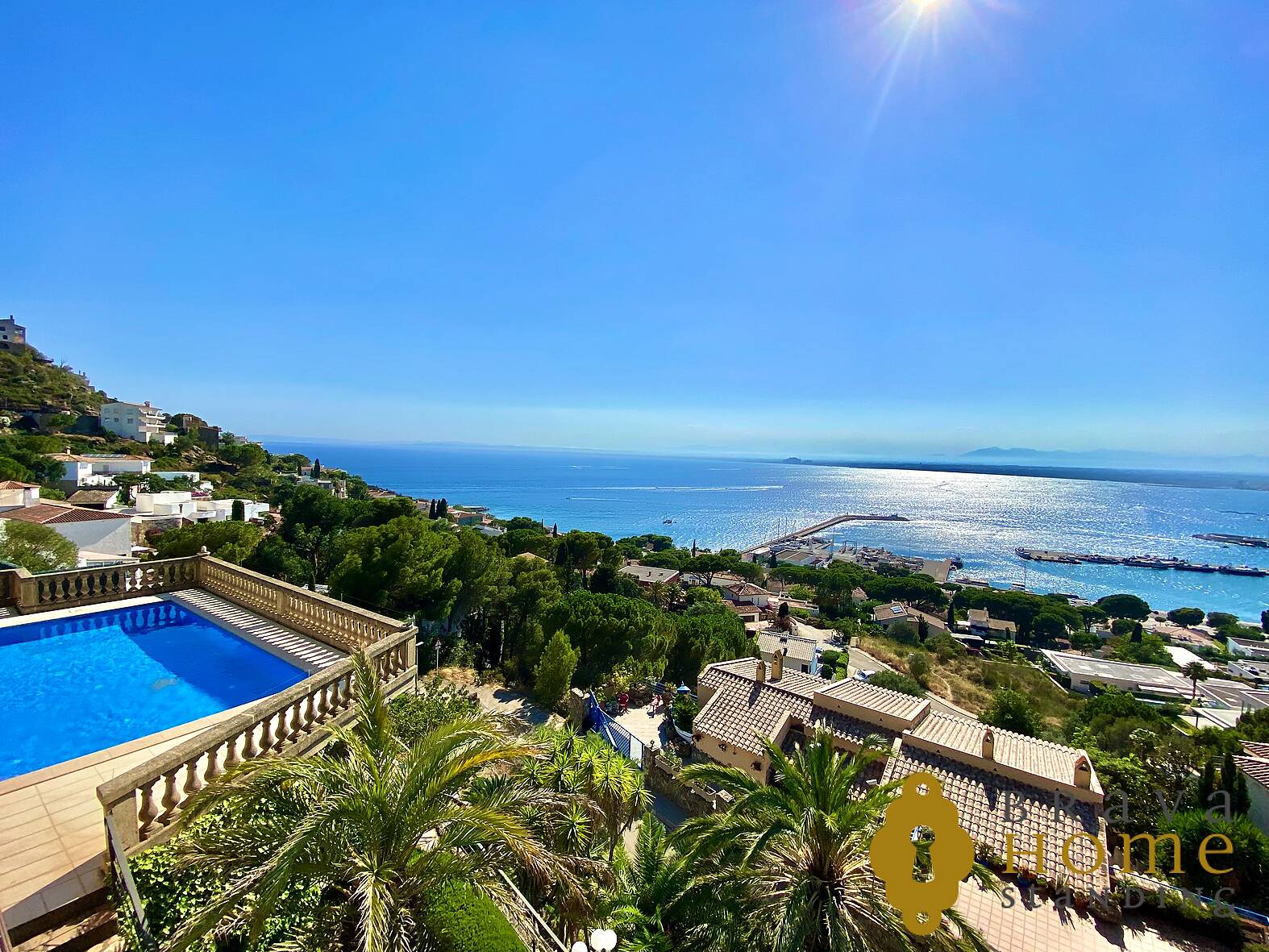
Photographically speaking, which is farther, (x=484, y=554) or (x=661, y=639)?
(x=484, y=554)

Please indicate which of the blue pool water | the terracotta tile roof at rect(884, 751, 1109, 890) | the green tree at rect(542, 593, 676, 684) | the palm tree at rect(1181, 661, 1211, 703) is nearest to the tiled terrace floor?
the terracotta tile roof at rect(884, 751, 1109, 890)

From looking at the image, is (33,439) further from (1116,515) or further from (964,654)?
(1116,515)

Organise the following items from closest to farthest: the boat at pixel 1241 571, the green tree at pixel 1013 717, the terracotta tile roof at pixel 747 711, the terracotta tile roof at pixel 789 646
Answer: the terracotta tile roof at pixel 747 711 < the green tree at pixel 1013 717 < the terracotta tile roof at pixel 789 646 < the boat at pixel 1241 571

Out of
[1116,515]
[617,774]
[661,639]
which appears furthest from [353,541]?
[1116,515]

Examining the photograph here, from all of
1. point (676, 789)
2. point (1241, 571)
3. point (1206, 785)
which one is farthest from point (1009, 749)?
point (1241, 571)

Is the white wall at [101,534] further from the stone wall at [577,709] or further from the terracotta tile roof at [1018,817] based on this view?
the terracotta tile roof at [1018,817]

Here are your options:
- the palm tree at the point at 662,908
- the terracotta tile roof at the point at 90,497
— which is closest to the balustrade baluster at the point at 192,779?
the palm tree at the point at 662,908
